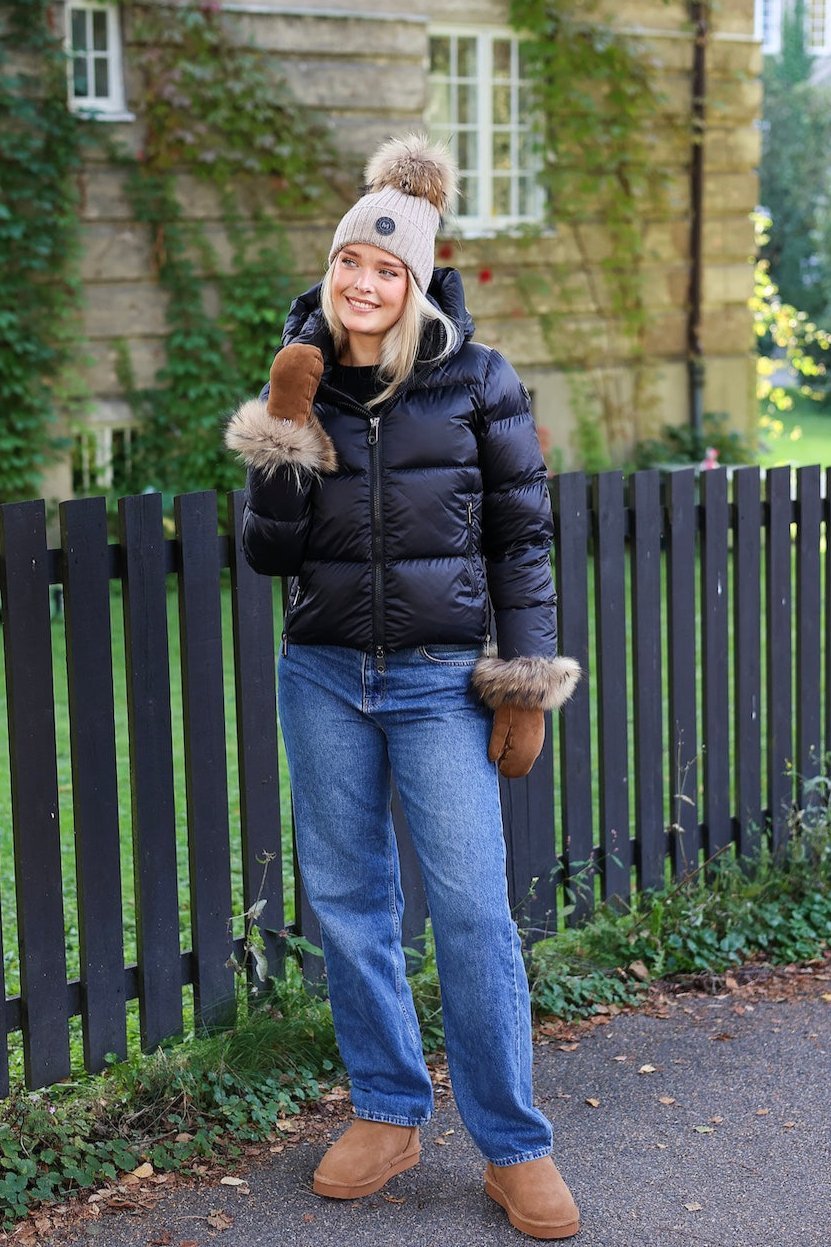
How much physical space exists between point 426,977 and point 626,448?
31.3ft

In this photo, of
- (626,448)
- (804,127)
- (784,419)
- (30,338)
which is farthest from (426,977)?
(804,127)

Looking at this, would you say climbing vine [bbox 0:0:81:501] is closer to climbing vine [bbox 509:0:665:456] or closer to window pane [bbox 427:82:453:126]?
window pane [bbox 427:82:453:126]

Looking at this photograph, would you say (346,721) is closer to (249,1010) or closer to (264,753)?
(264,753)

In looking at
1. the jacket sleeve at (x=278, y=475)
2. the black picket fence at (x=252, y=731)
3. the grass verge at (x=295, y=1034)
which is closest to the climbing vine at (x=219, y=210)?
the black picket fence at (x=252, y=731)

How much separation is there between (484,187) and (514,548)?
9925mm

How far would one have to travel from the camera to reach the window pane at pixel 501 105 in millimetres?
12617

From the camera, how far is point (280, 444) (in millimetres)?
3131

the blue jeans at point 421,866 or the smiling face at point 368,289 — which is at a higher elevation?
the smiling face at point 368,289

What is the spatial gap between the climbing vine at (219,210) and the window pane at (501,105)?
1985mm

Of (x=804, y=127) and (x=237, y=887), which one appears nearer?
(x=237, y=887)

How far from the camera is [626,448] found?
43.6 feet

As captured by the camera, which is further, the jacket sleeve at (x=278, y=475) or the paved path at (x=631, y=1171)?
the paved path at (x=631, y=1171)

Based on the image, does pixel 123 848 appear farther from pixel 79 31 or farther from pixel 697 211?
pixel 697 211

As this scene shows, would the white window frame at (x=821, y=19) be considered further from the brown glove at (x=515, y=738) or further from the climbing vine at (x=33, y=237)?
the brown glove at (x=515, y=738)
